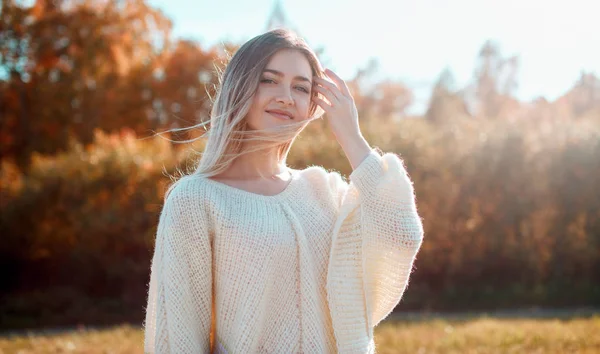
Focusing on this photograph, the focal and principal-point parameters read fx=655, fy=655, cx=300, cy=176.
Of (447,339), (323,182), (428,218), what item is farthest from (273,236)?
(428,218)

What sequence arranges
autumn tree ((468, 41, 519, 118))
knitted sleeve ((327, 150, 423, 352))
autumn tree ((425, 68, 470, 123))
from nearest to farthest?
knitted sleeve ((327, 150, 423, 352))
autumn tree ((425, 68, 470, 123))
autumn tree ((468, 41, 519, 118))

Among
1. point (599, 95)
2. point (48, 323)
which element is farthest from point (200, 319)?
point (599, 95)

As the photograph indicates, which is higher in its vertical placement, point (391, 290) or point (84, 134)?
point (391, 290)

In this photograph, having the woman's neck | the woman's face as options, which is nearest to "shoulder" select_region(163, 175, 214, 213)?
the woman's neck

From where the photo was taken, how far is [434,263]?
9336 mm

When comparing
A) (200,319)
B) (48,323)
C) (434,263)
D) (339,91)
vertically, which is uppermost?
(339,91)

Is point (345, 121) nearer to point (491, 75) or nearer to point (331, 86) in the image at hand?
point (331, 86)

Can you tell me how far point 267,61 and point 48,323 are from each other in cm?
757

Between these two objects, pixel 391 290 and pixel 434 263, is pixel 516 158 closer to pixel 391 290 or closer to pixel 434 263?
pixel 434 263

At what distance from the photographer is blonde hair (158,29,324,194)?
7.35 ft

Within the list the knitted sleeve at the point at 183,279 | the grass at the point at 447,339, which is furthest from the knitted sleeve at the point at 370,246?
the grass at the point at 447,339

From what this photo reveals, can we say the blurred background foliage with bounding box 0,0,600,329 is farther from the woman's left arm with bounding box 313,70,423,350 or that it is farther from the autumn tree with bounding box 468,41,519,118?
the autumn tree with bounding box 468,41,519,118

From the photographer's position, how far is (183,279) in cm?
206

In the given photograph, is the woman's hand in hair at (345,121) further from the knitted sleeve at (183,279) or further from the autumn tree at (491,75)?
the autumn tree at (491,75)
